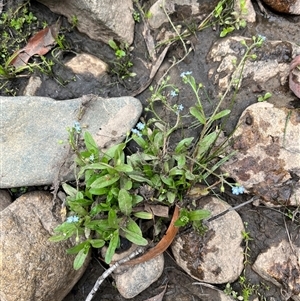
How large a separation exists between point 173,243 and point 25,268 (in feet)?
3.35

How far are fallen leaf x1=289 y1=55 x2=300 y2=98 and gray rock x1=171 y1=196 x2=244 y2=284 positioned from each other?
945 mm

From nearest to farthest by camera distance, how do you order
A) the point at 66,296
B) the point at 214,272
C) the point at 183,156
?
the point at 183,156 → the point at 214,272 → the point at 66,296

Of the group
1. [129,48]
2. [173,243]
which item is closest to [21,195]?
[173,243]

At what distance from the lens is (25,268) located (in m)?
2.89

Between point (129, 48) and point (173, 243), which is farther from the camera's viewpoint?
point (129, 48)

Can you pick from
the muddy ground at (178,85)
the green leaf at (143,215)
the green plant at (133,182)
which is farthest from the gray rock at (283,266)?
the green leaf at (143,215)

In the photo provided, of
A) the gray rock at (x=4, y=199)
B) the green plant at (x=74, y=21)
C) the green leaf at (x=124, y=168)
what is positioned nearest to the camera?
the green leaf at (x=124, y=168)

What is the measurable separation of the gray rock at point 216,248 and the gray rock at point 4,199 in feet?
4.16

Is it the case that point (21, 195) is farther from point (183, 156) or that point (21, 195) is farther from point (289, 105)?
point (289, 105)

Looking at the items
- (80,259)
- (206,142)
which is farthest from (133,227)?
(206,142)

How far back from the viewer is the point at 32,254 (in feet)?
9.61

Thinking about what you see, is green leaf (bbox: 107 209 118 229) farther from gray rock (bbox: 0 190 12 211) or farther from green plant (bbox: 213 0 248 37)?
green plant (bbox: 213 0 248 37)

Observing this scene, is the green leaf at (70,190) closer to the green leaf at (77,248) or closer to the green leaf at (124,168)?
the green leaf at (77,248)

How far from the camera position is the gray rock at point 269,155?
3.05 meters
